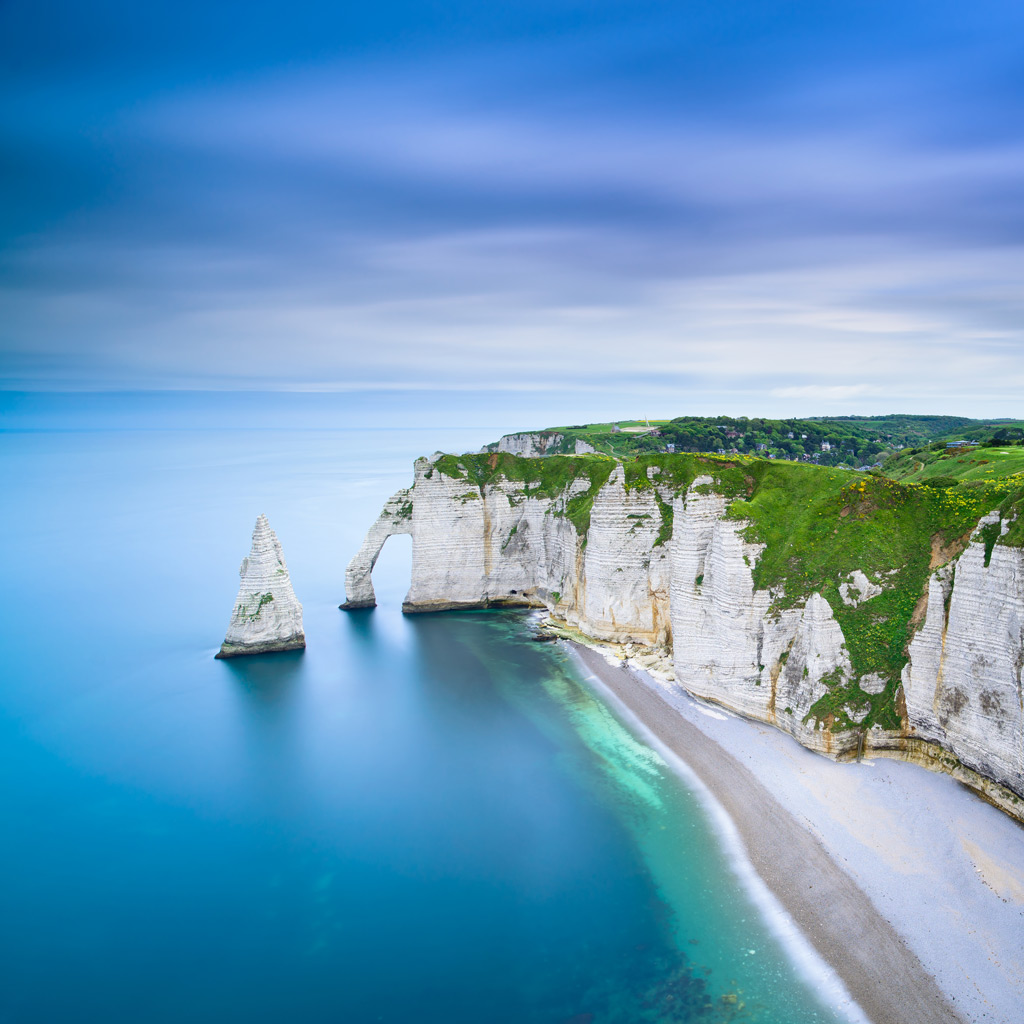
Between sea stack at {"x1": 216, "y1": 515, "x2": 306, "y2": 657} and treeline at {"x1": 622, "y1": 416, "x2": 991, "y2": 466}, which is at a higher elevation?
treeline at {"x1": 622, "y1": 416, "x2": 991, "y2": 466}

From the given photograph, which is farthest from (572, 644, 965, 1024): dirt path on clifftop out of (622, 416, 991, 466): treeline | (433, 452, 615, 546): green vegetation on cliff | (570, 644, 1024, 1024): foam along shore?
(622, 416, 991, 466): treeline

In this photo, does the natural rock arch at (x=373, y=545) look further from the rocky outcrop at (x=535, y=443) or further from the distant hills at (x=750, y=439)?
the rocky outcrop at (x=535, y=443)

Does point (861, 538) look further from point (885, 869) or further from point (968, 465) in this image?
point (968, 465)

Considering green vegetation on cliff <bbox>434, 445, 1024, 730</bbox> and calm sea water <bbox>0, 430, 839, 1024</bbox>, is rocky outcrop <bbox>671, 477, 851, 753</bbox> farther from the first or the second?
calm sea water <bbox>0, 430, 839, 1024</bbox>

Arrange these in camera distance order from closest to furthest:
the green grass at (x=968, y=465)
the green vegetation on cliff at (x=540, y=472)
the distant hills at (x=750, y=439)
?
1. the green grass at (x=968, y=465)
2. the green vegetation on cliff at (x=540, y=472)
3. the distant hills at (x=750, y=439)

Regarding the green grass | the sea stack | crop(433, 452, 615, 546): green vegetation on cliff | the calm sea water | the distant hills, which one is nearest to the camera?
the calm sea water

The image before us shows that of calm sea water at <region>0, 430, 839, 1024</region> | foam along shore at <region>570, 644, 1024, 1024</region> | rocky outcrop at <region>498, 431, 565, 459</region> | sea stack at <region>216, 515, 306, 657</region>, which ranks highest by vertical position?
rocky outcrop at <region>498, 431, 565, 459</region>

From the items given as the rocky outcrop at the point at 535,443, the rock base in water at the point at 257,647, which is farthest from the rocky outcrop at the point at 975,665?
the rocky outcrop at the point at 535,443
